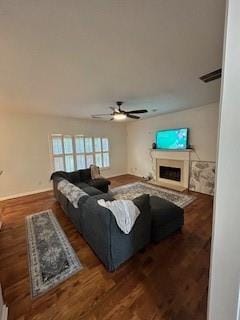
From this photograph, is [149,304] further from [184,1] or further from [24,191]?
[24,191]

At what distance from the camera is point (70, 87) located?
9.03 ft

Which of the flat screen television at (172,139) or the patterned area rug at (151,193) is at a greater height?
the flat screen television at (172,139)

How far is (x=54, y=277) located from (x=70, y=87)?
9.18 ft

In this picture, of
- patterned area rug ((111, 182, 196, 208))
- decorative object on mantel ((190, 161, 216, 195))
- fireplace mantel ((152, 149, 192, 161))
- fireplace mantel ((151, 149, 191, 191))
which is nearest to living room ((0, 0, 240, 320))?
patterned area rug ((111, 182, 196, 208))

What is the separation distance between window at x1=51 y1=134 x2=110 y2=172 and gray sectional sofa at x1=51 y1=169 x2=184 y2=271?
10.2ft

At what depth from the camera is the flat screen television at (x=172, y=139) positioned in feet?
15.9

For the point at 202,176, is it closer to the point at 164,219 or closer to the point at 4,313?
the point at 164,219

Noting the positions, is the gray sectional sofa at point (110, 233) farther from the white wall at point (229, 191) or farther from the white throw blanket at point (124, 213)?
the white wall at point (229, 191)

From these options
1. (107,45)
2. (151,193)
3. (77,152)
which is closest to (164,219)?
(151,193)

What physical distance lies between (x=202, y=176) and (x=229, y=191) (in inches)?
169

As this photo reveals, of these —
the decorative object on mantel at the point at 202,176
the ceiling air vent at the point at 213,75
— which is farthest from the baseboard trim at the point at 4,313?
the decorative object on mantel at the point at 202,176

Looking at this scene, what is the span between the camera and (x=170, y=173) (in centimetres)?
556

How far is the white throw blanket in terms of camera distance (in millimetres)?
1815

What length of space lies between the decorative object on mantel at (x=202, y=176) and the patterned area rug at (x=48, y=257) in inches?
150
